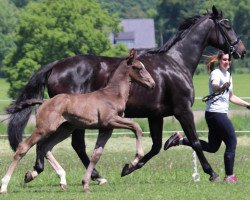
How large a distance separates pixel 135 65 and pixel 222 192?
6.33 ft

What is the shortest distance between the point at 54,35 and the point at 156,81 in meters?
59.6

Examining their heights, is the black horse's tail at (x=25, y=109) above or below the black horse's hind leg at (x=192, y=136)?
above

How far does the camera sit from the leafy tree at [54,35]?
71.4 meters

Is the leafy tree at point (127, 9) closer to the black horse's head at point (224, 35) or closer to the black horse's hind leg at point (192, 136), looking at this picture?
the black horse's head at point (224, 35)

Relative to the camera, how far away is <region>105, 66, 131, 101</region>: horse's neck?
11.6m

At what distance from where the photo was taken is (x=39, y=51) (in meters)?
73.2

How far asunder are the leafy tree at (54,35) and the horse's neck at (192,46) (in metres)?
55.6

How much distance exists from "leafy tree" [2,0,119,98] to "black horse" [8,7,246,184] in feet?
183

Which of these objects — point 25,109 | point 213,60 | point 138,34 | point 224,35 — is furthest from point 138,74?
point 138,34

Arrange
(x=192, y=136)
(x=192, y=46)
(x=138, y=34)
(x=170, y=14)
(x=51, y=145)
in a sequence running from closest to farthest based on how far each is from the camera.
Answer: (x=51, y=145)
(x=192, y=136)
(x=192, y=46)
(x=138, y=34)
(x=170, y=14)

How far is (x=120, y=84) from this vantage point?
11664 millimetres

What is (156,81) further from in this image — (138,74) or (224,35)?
(224,35)

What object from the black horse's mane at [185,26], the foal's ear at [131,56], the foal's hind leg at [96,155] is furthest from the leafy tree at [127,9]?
the foal's hind leg at [96,155]

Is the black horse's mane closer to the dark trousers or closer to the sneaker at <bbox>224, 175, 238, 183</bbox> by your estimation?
the dark trousers
